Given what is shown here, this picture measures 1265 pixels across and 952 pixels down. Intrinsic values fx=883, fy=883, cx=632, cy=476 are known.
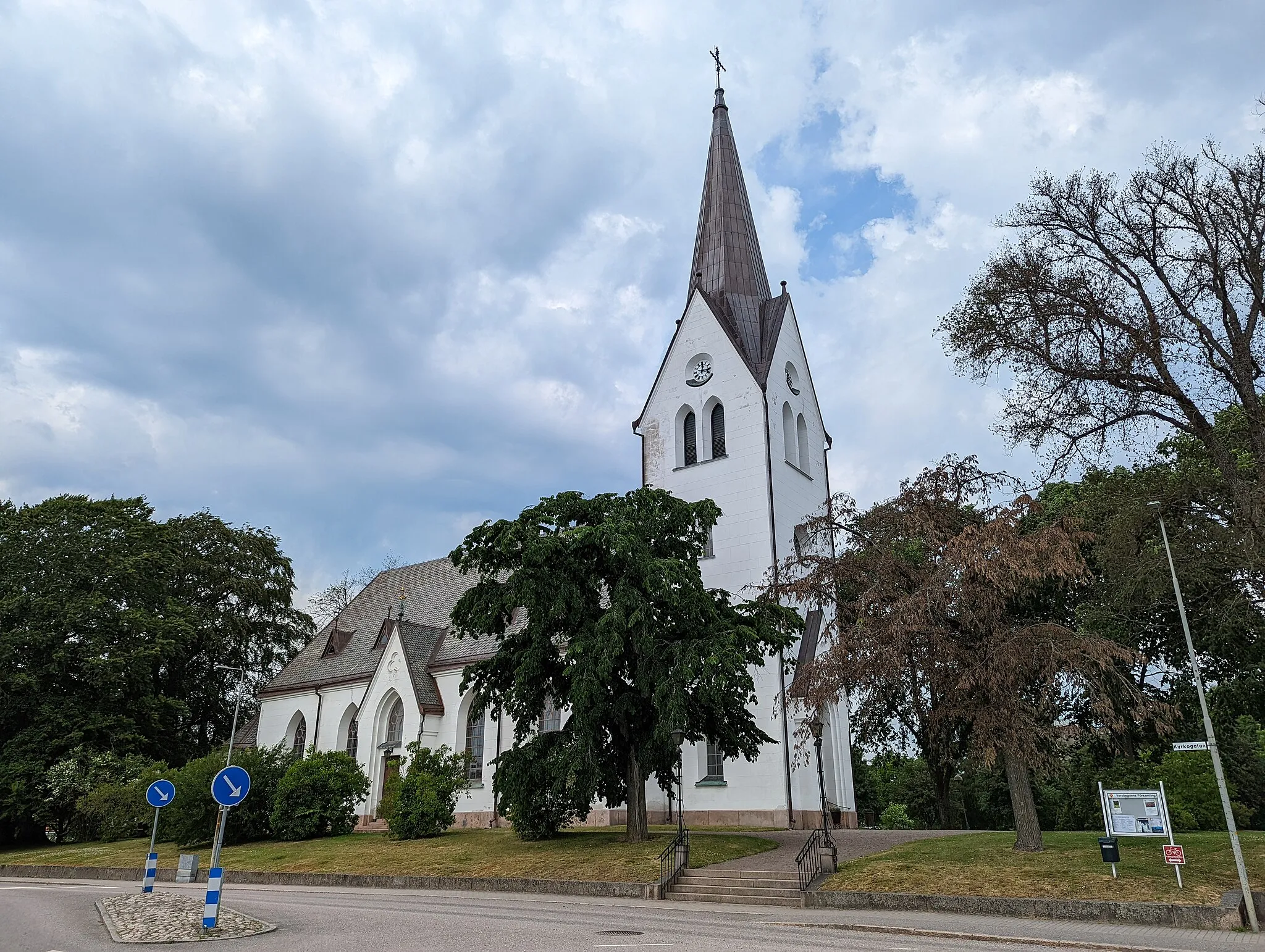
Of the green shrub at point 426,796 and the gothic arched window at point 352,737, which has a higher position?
the gothic arched window at point 352,737

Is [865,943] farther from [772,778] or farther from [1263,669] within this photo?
[1263,669]

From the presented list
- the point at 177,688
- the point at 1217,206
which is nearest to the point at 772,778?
the point at 1217,206

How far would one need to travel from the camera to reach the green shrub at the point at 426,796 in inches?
1076

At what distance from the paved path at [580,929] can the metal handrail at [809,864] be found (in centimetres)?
84

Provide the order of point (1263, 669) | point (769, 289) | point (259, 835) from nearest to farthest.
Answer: point (1263, 669) < point (259, 835) < point (769, 289)

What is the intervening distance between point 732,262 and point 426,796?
23.2 meters

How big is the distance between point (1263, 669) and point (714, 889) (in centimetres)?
1980

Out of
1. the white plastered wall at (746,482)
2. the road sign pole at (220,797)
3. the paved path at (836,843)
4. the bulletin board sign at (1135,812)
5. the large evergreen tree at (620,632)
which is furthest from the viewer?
the white plastered wall at (746,482)

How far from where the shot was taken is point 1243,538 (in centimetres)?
1714

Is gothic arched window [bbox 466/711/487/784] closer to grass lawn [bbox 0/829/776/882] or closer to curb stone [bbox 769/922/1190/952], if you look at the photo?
grass lawn [bbox 0/829/776/882]

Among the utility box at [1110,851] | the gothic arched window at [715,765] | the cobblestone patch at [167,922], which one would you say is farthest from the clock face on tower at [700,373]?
the cobblestone patch at [167,922]

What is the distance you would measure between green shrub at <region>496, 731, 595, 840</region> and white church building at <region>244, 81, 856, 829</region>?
4.62 m

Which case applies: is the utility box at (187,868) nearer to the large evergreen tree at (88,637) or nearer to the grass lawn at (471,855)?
the grass lawn at (471,855)

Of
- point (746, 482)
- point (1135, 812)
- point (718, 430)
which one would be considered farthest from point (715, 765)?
point (1135, 812)
